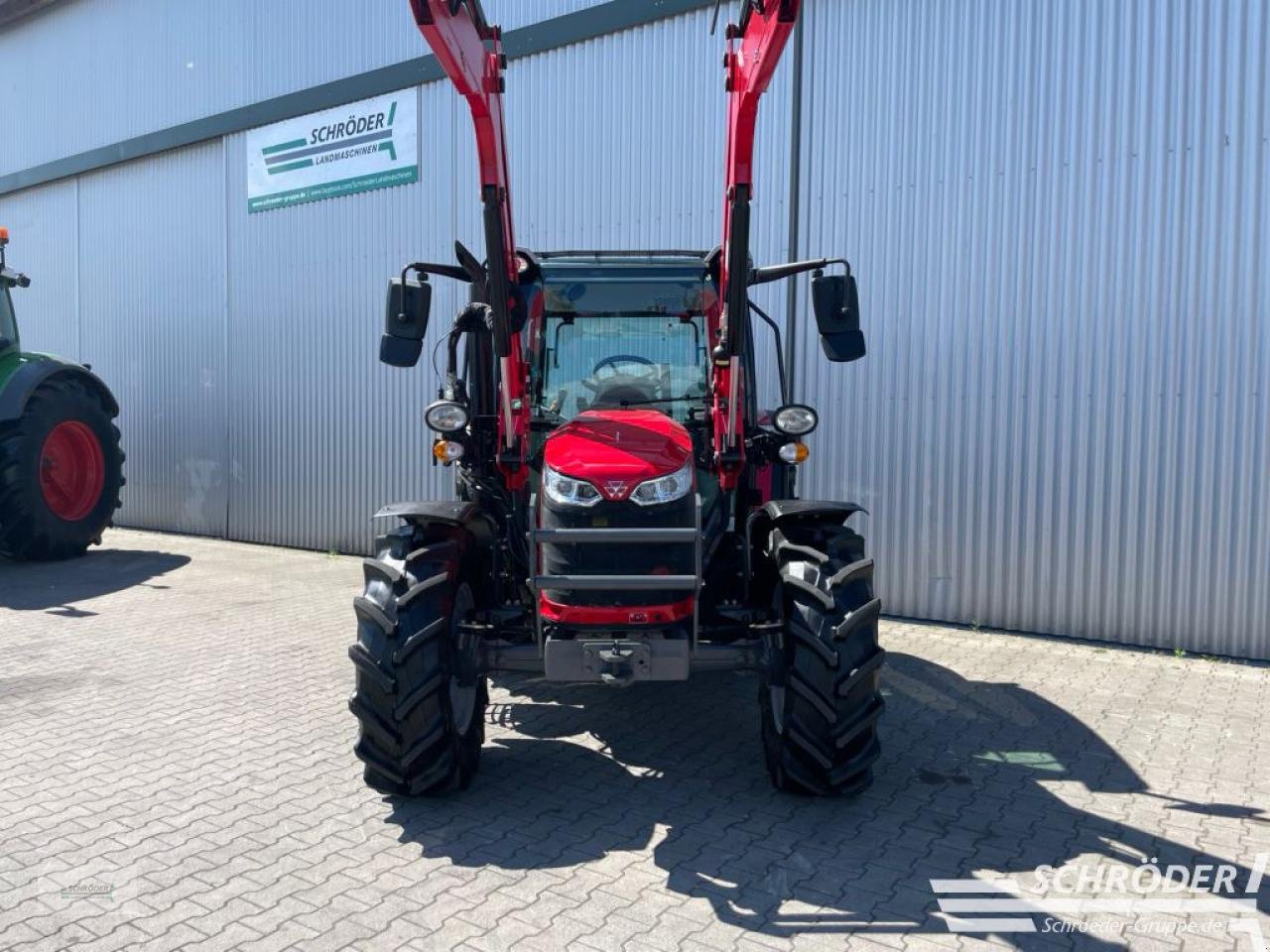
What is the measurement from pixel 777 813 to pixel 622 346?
2386 mm

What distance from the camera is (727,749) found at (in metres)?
4.89

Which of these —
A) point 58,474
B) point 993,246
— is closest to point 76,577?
point 58,474

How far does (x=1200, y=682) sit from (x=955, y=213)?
3.72 metres

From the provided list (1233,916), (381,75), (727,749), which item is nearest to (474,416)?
(727,749)

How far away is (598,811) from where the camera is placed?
13.7 ft

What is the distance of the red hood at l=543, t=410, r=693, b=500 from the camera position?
4.13 m

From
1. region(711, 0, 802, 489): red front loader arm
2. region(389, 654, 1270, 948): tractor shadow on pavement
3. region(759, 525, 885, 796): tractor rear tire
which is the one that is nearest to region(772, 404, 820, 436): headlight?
region(711, 0, 802, 489): red front loader arm

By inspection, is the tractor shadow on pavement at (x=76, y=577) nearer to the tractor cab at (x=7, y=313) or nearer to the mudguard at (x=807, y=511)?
the tractor cab at (x=7, y=313)

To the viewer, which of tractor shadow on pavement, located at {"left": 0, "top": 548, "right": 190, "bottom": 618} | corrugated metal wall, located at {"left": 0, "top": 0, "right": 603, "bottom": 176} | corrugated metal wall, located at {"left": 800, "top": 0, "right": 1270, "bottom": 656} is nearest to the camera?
corrugated metal wall, located at {"left": 800, "top": 0, "right": 1270, "bottom": 656}

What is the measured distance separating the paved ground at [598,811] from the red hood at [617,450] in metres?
1.38

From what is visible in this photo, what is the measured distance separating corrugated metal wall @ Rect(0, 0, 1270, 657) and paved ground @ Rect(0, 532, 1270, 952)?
1008 mm

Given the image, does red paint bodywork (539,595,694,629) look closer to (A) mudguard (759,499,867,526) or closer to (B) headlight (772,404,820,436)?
(A) mudguard (759,499,867,526)

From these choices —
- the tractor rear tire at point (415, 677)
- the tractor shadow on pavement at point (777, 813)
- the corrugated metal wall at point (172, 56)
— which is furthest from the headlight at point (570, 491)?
the corrugated metal wall at point (172, 56)

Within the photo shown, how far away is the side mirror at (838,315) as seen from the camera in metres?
4.65
